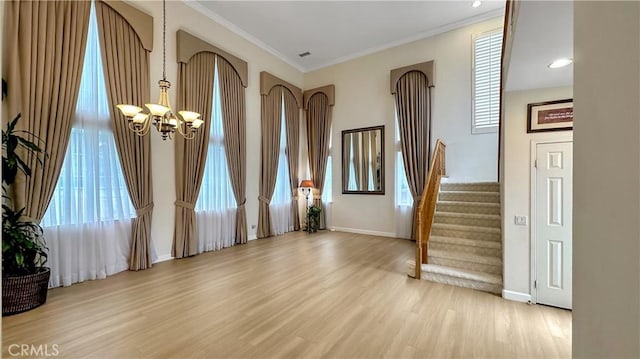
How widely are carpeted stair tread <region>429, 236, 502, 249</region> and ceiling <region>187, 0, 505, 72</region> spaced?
4413 millimetres

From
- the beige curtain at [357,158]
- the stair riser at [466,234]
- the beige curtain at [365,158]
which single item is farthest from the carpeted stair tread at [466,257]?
the beige curtain at [357,158]

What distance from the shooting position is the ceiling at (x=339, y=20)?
5.12 metres

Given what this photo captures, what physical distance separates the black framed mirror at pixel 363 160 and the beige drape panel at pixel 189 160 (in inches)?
144

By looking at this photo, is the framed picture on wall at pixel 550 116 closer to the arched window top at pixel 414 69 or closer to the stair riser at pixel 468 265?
the stair riser at pixel 468 265

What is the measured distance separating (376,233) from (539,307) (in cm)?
395

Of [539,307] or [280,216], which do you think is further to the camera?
[280,216]

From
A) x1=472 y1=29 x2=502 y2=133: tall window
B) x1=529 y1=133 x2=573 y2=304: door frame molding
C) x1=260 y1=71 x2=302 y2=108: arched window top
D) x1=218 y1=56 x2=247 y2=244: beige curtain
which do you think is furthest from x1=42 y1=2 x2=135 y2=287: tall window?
x1=472 y1=29 x2=502 y2=133: tall window

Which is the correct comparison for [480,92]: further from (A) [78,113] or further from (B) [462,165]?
(A) [78,113]

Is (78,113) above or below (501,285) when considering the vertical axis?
above

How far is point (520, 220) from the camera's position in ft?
10.4

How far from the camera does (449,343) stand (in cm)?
233

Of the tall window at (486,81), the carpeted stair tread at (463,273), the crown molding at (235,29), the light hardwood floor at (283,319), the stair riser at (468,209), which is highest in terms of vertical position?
the crown molding at (235,29)

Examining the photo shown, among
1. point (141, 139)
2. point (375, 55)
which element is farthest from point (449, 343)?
point (375, 55)

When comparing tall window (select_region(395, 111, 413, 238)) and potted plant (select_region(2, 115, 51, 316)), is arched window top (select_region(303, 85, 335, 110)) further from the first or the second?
potted plant (select_region(2, 115, 51, 316))
